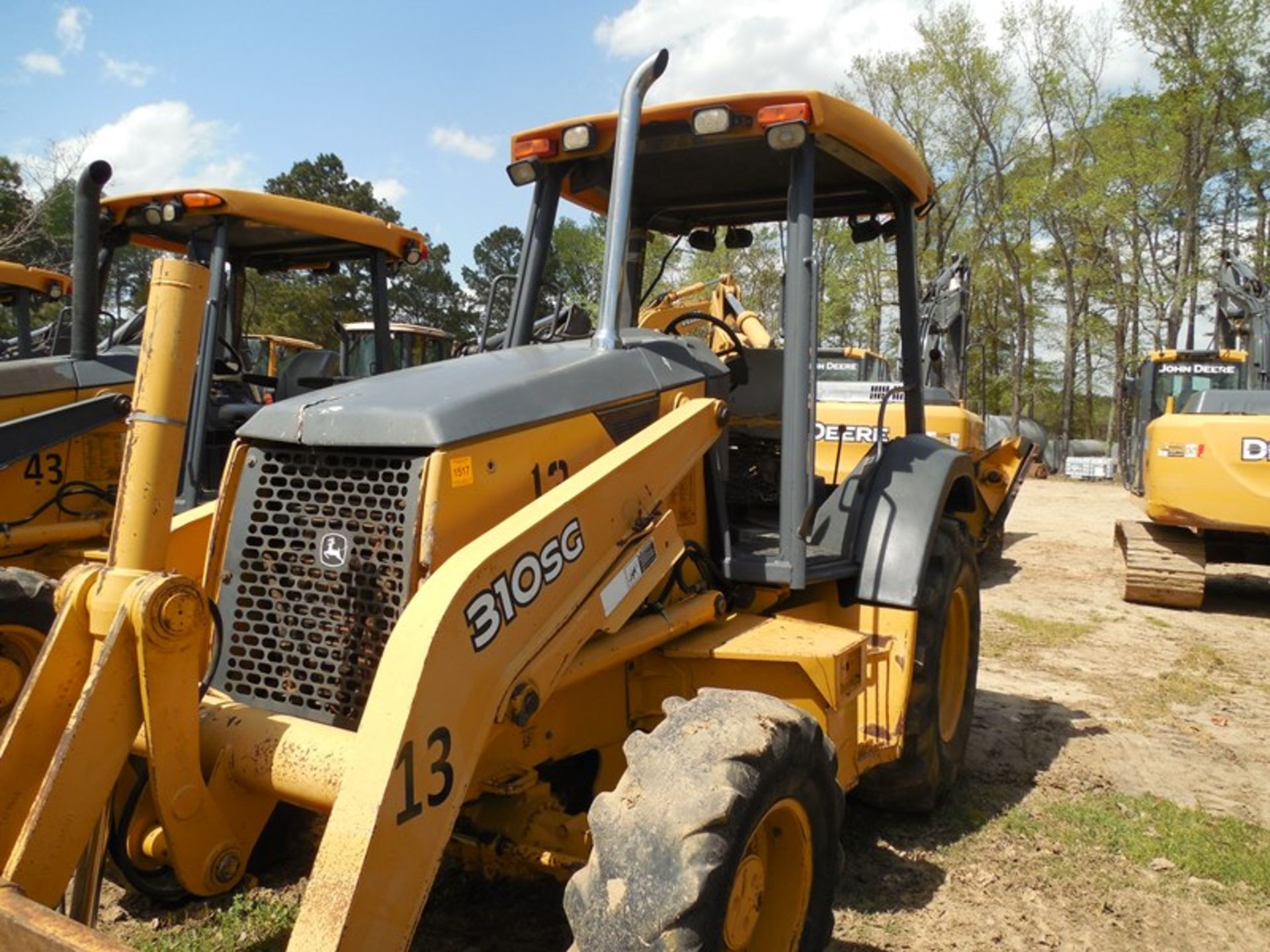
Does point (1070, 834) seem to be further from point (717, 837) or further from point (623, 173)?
point (623, 173)

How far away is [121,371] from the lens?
5828 mm

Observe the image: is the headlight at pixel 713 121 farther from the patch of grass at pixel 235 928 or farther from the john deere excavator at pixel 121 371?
the john deere excavator at pixel 121 371

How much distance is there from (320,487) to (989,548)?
9.82 m

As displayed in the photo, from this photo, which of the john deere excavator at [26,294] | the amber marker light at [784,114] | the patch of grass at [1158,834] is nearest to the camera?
the amber marker light at [784,114]

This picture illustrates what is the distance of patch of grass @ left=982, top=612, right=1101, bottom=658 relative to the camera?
7297 millimetres

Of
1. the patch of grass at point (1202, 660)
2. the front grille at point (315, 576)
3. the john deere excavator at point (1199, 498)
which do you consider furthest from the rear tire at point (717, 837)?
the john deere excavator at point (1199, 498)

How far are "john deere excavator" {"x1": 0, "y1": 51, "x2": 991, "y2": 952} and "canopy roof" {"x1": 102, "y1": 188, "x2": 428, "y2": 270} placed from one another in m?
2.70

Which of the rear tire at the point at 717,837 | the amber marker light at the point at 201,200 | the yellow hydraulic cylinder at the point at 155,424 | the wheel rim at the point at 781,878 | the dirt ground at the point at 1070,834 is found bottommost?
the dirt ground at the point at 1070,834

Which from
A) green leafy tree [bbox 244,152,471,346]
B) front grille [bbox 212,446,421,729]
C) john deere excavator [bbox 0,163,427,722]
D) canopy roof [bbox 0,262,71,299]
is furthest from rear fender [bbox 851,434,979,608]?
green leafy tree [bbox 244,152,471,346]

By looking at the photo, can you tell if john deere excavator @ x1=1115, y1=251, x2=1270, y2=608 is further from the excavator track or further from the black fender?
the black fender

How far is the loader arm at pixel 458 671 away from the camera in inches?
71.6

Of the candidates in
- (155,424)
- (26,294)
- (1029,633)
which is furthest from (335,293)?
(155,424)

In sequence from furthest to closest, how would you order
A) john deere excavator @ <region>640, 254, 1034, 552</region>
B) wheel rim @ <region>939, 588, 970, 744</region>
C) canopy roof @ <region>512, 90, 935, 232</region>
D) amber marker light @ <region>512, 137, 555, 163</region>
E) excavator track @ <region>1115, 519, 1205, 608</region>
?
excavator track @ <region>1115, 519, 1205, 608</region> → john deere excavator @ <region>640, 254, 1034, 552</region> → wheel rim @ <region>939, 588, 970, 744</region> → amber marker light @ <region>512, 137, 555, 163</region> → canopy roof @ <region>512, 90, 935, 232</region>

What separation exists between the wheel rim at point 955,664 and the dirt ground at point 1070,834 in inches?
12.5
